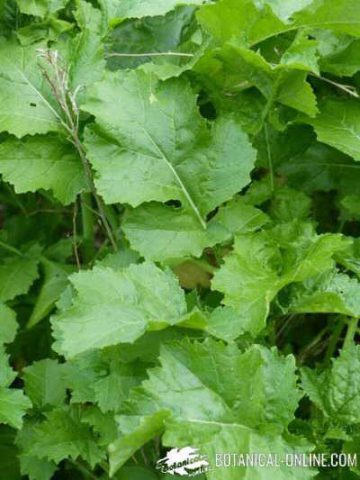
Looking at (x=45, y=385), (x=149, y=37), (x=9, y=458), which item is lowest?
(x=9, y=458)

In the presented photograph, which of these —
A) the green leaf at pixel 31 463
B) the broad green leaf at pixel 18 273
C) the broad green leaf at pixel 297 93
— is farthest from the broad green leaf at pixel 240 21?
the green leaf at pixel 31 463

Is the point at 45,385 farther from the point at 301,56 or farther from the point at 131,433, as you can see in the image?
the point at 301,56

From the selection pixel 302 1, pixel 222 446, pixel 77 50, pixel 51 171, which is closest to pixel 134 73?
pixel 77 50

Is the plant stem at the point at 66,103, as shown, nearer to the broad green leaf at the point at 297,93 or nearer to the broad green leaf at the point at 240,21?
the broad green leaf at the point at 240,21

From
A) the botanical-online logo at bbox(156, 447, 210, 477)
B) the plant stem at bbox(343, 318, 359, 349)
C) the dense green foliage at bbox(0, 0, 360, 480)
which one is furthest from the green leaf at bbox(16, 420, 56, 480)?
the plant stem at bbox(343, 318, 359, 349)

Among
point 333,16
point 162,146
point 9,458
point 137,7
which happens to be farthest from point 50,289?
point 333,16

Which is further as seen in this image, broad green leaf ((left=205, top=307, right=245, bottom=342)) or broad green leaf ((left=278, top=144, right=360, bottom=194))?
broad green leaf ((left=278, top=144, right=360, bottom=194))

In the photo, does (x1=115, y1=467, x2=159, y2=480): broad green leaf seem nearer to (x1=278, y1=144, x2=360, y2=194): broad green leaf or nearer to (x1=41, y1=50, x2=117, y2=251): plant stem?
(x1=41, y1=50, x2=117, y2=251): plant stem
